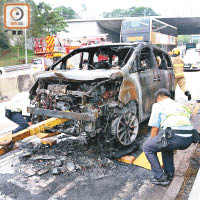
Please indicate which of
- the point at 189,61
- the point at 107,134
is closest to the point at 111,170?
the point at 107,134

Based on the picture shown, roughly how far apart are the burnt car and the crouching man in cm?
101

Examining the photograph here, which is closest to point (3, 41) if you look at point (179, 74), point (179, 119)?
point (179, 74)

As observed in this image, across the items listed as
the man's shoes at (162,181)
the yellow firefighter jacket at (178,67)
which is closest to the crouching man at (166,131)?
the man's shoes at (162,181)

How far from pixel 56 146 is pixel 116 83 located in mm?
1805

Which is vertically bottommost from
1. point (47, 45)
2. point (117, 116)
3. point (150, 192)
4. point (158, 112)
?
point (150, 192)

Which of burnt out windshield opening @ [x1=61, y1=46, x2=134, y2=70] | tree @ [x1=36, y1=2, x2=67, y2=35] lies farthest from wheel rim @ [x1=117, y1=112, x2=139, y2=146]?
tree @ [x1=36, y1=2, x2=67, y2=35]

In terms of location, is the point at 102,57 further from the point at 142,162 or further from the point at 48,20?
the point at 48,20

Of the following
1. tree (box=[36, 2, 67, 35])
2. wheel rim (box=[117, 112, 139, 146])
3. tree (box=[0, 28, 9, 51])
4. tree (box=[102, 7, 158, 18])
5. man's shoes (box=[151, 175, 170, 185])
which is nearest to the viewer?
man's shoes (box=[151, 175, 170, 185])

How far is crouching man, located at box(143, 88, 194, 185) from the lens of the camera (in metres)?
3.33

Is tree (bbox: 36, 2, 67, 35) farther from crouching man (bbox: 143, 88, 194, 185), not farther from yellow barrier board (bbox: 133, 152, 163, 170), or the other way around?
crouching man (bbox: 143, 88, 194, 185)

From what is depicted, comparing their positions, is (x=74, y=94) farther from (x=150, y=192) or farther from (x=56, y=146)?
(x=150, y=192)

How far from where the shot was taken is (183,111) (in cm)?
342

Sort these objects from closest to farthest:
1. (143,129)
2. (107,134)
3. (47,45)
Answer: (107,134) < (143,129) < (47,45)

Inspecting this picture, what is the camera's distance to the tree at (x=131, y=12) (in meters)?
97.7
